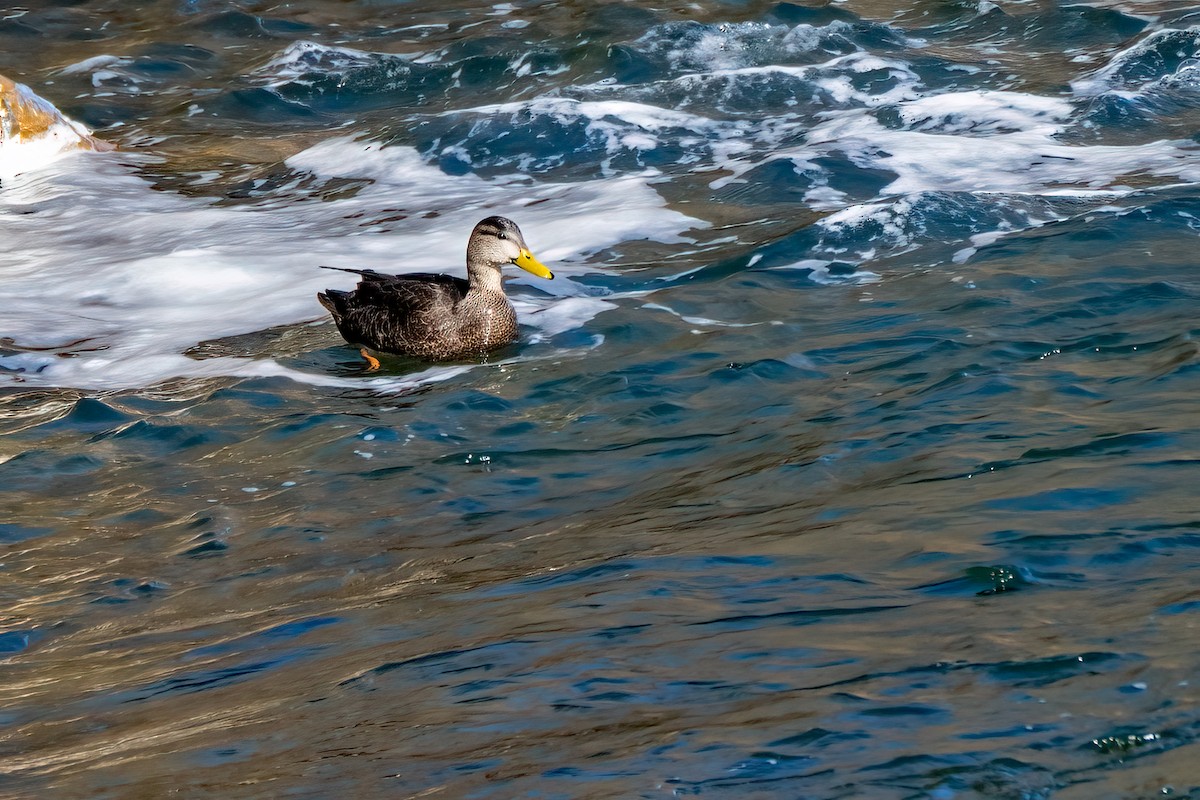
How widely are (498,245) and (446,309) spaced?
19.4 inches

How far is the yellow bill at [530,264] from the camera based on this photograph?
793 cm

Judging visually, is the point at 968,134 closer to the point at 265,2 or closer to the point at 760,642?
the point at 760,642

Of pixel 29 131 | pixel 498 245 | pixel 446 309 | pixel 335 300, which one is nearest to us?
pixel 446 309

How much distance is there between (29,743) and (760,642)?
A: 6.47 feet

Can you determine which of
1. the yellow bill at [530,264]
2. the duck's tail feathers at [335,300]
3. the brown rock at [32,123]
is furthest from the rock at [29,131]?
the yellow bill at [530,264]

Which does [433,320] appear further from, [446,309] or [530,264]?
[530,264]

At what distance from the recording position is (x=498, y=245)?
25.9ft

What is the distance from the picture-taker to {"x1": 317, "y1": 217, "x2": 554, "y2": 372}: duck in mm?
7688

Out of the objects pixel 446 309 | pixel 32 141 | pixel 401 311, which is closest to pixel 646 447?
pixel 446 309

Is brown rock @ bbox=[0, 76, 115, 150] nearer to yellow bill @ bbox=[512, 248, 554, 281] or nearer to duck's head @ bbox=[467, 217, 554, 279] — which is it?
duck's head @ bbox=[467, 217, 554, 279]

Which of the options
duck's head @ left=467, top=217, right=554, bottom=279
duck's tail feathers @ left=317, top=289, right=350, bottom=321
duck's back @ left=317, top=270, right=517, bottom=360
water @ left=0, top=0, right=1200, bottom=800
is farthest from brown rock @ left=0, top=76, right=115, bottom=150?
duck's head @ left=467, top=217, right=554, bottom=279

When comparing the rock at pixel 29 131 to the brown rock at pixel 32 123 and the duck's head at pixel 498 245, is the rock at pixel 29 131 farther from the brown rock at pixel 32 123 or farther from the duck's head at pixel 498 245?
the duck's head at pixel 498 245

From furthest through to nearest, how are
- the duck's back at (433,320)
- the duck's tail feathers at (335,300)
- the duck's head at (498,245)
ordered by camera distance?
the duck's tail feathers at (335,300), the duck's head at (498,245), the duck's back at (433,320)

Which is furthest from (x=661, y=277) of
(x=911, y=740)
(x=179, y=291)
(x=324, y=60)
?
(x=324, y=60)
